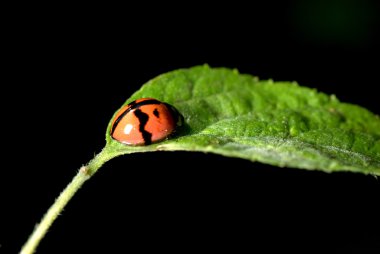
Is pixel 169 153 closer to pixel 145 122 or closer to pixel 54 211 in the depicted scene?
pixel 145 122

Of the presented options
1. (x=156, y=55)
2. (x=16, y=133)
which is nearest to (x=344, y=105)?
(x=16, y=133)

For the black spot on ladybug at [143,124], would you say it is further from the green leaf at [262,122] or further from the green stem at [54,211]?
the green stem at [54,211]

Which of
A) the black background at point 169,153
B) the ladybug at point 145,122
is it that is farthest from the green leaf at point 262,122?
the black background at point 169,153

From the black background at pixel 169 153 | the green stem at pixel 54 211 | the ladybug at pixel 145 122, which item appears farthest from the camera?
the black background at pixel 169 153

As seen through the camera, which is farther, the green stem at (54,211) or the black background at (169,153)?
the black background at (169,153)

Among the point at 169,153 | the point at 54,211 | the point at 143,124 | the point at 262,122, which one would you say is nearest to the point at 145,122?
the point at 143,124
